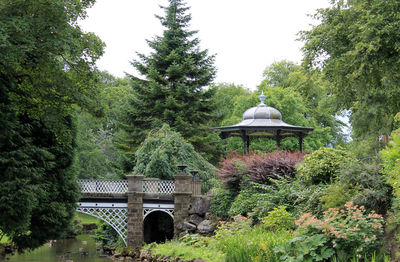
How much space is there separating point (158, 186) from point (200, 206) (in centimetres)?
192

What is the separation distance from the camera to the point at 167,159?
1911 cm

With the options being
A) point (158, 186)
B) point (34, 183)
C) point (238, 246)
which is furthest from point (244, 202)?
point (34, 183)

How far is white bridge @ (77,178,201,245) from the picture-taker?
17.0 meters

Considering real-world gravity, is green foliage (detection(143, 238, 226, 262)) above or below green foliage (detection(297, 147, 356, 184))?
below

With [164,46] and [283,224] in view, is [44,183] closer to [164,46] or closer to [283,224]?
[283,224]

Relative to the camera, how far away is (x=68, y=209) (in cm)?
1253

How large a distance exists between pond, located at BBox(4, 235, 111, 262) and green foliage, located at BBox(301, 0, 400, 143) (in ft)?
34.2

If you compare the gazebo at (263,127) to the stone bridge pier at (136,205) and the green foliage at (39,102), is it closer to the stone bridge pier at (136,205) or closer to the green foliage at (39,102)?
the stone bridge pier at (136,205)

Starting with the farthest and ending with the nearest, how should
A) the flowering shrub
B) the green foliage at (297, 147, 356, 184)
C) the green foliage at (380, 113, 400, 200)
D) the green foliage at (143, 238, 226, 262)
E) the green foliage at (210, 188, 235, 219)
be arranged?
the green foliage at (210, 188, 235, 219), the green foliage at (297, 147, 356, 184), the green foliage at (143, 238, 226, 262), the green foliage at (380, 113, 400, 200), the flowering shrub

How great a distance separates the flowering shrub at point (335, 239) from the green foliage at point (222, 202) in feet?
21.9

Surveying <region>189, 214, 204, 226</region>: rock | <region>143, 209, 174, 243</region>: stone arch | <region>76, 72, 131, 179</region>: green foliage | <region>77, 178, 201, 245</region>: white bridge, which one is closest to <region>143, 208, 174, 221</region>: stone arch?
<region>77, 178, 201, 245</region>: white bridge

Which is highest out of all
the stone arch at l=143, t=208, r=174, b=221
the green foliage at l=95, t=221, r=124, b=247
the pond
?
the stone arch at l=143, t=208, r=174, b=221

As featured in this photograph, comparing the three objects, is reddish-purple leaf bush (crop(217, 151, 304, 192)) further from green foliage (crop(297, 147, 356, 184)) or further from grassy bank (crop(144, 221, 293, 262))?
grassy bank (crop(144, 221, 293, 262))

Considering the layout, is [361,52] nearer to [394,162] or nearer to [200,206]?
[394,162]
